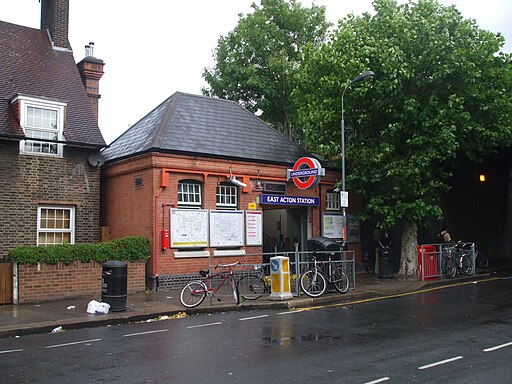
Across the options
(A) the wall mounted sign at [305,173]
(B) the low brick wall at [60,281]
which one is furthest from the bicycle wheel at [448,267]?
(B) the low brick wall at [60,281]

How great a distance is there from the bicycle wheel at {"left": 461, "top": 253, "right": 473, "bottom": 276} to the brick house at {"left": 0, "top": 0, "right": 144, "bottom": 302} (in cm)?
1332

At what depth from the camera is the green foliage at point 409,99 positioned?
1802 cm

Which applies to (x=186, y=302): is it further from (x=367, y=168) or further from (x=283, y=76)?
(x=283, y=76)

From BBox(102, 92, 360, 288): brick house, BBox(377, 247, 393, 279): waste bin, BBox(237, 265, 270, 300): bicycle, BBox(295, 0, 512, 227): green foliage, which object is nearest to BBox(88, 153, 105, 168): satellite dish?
BBox(102, 92, 360, 288): brick house

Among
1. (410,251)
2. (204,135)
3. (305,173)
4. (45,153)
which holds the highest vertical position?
(204,135)

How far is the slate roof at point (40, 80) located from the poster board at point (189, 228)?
13.6ft

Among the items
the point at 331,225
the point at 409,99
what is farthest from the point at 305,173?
the point at 409,99

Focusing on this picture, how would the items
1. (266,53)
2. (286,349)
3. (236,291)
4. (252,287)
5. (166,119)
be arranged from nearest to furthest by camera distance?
1. (286,349)
2. (236,291)
3. (252,287)
4. (166,119)
5. (266,53)

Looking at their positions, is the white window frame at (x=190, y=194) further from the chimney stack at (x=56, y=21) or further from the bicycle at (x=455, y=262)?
the bicycle at (x=455, y=262)

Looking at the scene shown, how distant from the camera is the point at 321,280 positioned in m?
14.7

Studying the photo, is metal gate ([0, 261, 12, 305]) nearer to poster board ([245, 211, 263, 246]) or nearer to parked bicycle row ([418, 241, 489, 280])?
poster board ([245, 211, 263, 246])

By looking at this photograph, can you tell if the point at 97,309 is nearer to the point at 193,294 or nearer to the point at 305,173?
the point at 193,294

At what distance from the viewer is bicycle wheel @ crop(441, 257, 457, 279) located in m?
19.1

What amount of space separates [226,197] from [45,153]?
6.27 meters
